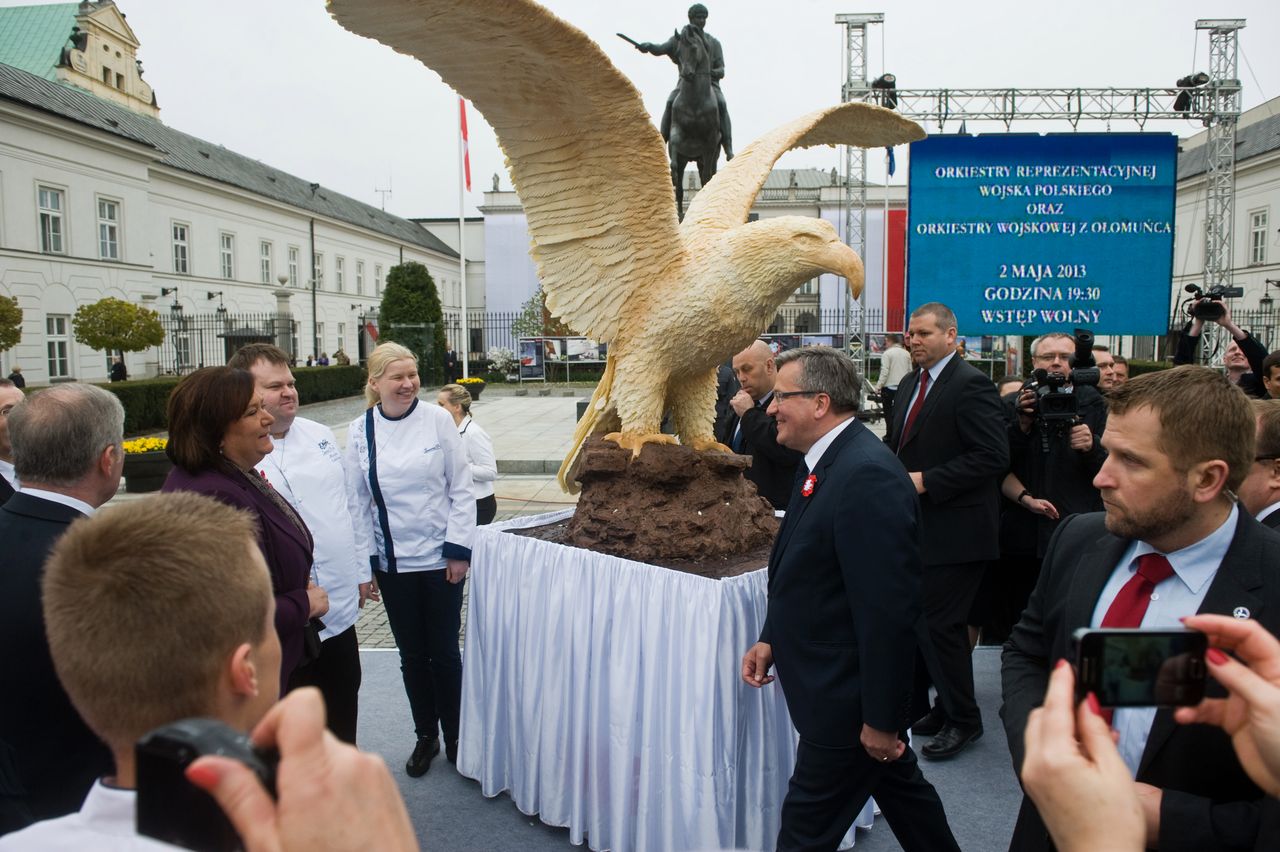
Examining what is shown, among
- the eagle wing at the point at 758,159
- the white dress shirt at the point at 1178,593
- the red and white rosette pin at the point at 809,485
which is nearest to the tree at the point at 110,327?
the eagle wing at the point at 758,159

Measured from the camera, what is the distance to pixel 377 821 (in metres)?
0.72

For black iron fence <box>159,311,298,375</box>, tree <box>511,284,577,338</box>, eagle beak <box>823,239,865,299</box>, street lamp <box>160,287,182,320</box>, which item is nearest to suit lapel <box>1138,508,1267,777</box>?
eagle beak <box>823,239,865,299</box>

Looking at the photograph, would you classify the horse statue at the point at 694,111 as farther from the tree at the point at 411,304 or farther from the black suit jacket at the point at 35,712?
the tree at the point at 411,304

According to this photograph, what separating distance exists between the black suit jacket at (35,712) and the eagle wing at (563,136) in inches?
74.7

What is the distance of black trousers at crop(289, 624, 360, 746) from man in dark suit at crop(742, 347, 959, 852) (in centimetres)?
166

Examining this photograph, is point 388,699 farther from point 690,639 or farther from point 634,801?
point 690,639

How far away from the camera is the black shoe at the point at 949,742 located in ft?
11.6

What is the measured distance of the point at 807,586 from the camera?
2.31 meters

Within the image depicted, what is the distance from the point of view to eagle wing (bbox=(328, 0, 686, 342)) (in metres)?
2.63

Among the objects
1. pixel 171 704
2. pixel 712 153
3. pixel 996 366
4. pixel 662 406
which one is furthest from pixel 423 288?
pixel 171 704

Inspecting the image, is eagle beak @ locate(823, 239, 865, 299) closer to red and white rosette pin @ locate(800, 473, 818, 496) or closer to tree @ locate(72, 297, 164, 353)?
red and white rosette pin @ locate(800, 473, 818, 496)

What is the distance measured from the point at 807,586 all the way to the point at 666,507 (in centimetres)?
108

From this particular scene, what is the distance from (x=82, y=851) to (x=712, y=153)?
17.6ft

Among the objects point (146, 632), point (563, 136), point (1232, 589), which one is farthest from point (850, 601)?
point (563, 136)
